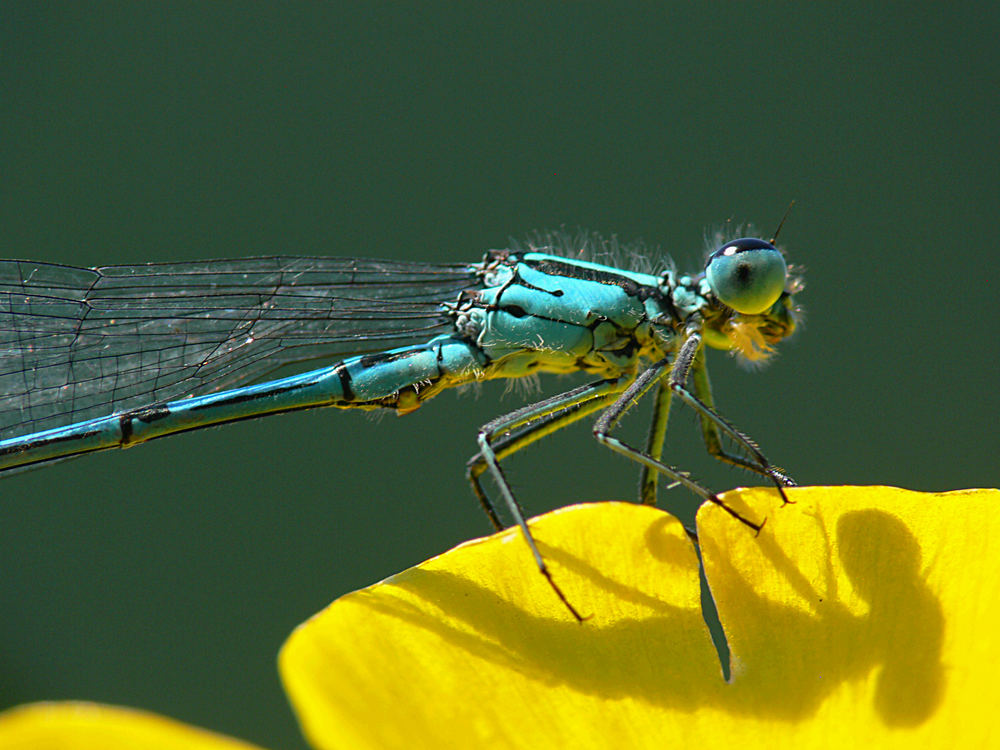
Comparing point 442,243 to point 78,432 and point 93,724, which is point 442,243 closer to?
point 78,432

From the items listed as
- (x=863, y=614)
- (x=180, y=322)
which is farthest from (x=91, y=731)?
(x=180, y=322)

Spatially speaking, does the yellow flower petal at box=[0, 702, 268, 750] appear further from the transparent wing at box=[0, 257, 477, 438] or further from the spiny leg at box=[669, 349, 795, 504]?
the transparent wing at box=[0, 257, 477, 438]

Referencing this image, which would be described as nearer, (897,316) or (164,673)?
(164,673)

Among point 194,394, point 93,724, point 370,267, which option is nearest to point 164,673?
point 194,394

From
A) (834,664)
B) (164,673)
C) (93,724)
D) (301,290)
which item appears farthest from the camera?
(164,673)

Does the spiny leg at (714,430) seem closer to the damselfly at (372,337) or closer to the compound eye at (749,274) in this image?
the damselfly at (372,337)

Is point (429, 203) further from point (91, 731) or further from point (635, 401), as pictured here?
point (91, 731)
